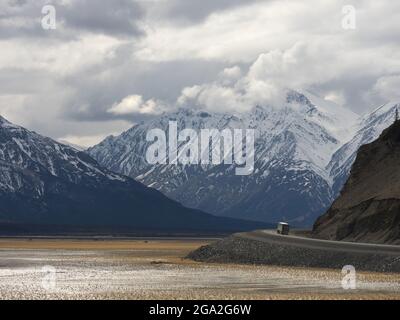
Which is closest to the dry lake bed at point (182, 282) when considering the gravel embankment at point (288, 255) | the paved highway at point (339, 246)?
the gravel embankment at point (288, 255)

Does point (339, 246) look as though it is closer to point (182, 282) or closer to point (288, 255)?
point (288, 255)

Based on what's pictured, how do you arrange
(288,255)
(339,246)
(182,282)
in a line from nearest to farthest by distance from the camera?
(182,282), (339,246), (288,255)

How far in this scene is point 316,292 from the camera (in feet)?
235

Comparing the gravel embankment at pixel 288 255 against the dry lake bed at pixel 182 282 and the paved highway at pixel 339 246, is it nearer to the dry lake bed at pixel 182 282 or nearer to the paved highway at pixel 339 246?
the paved highway at pixel 339 246

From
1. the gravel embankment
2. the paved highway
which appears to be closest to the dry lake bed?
the gravel embankment

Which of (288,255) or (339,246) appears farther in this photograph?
(288,255)

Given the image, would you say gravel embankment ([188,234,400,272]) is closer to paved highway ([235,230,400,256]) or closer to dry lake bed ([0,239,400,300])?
paved highway ([235,230,400,256])

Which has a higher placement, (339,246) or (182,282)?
(339,246)

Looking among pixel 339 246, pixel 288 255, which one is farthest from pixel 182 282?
pixel 339 246

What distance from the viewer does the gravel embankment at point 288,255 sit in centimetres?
9419

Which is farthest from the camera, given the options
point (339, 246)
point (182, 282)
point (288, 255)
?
point (288, 255)

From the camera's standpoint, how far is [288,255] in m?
109

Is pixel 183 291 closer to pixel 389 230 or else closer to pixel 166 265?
pixel 166 265
